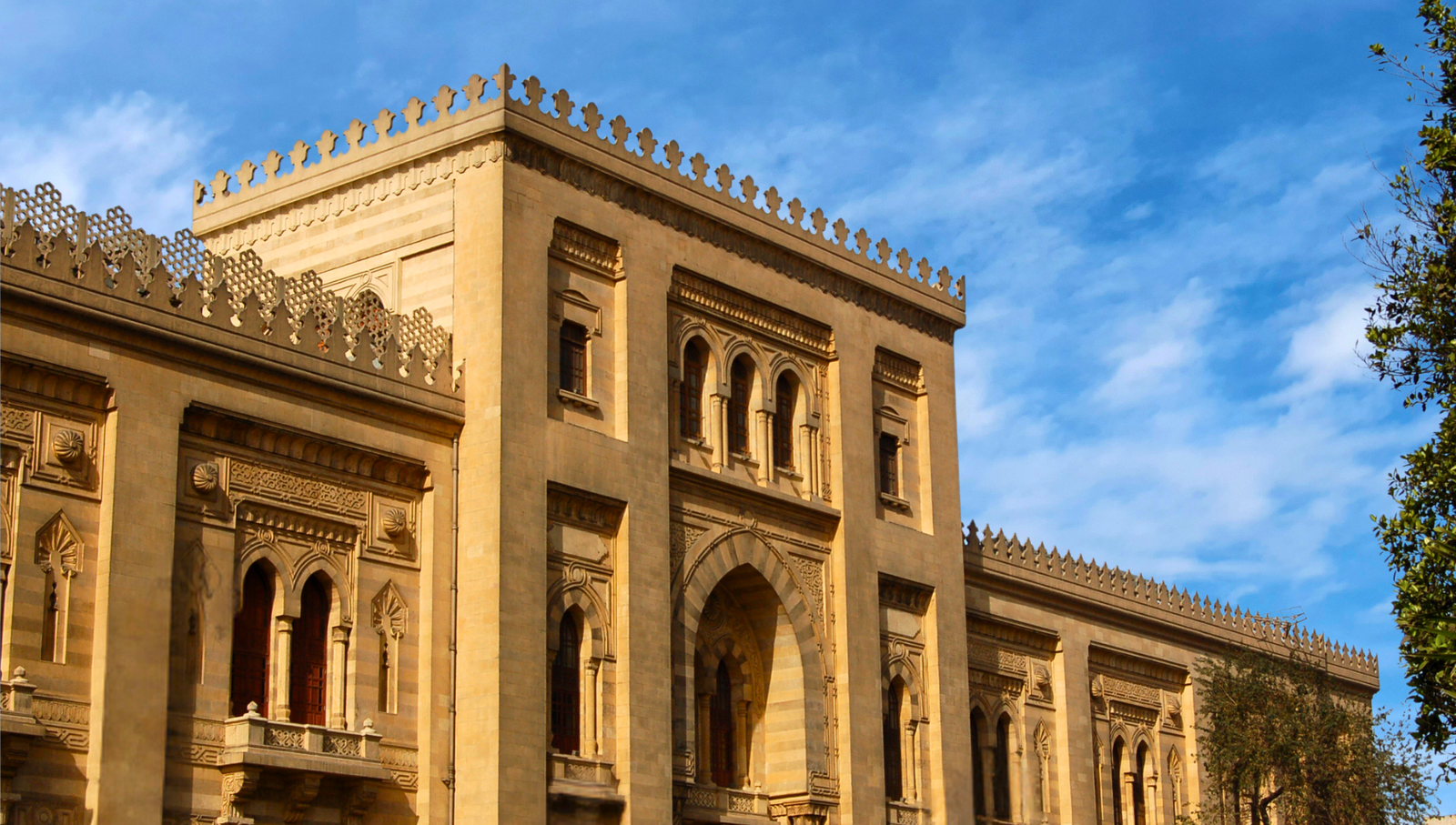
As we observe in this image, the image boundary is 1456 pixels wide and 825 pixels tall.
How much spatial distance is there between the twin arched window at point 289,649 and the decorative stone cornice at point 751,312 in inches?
275

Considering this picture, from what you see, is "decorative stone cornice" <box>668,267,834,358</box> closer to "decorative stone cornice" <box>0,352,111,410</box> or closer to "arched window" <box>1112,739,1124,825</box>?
"decorative stone cornice" <box>0,352,111,410</box>

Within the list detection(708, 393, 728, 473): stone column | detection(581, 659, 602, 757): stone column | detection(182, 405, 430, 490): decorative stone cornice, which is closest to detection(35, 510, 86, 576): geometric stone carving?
detection(182, 405, 430, 490): decorative stone cornice

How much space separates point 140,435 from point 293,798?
4.24m

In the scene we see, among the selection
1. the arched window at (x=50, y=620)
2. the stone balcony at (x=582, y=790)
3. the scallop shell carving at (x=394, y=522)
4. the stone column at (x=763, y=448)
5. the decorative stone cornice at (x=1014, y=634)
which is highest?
the stone column at (x=763, y=448)

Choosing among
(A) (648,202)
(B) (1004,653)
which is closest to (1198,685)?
(B) (1004,653)

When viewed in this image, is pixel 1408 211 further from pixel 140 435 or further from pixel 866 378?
pixel 140 435

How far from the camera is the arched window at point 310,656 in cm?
2147

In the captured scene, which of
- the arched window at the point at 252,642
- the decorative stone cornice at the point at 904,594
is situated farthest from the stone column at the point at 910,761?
the arched window at the point at 252,642

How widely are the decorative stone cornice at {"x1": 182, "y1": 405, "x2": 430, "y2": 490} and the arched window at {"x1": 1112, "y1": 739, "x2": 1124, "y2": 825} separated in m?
17.1

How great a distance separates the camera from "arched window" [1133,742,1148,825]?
116ft

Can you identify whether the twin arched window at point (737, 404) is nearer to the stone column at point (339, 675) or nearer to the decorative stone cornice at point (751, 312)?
the decorative stone cornice at point (751, 312)

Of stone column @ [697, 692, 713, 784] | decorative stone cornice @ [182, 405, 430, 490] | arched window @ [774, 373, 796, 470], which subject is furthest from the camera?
arched window @ [774, 373, 796, 470]

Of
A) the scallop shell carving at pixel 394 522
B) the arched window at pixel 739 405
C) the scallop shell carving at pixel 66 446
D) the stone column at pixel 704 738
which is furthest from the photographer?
the arched window at pixel 739 405

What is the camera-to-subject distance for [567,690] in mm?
23672
